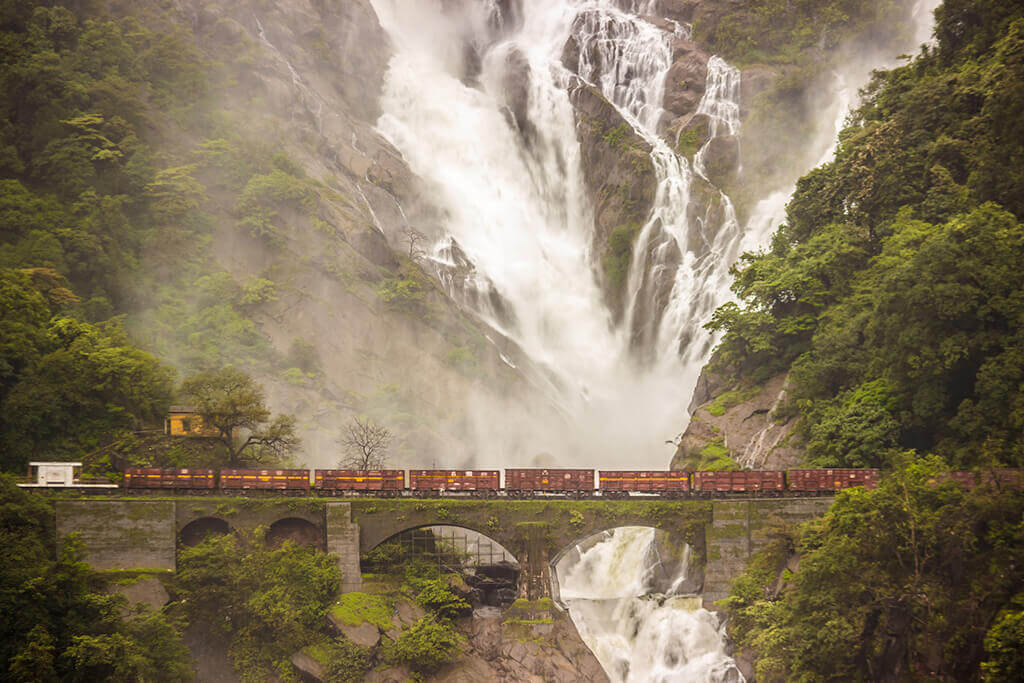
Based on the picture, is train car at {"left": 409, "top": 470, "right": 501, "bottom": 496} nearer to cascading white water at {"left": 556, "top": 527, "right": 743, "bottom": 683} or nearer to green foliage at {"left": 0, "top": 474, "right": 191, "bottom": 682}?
cascading white water at {"left": 556, "top": 527, "right": 743, "bottom": 683}

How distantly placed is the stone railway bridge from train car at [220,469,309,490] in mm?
2105

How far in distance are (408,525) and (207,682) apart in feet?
46.8

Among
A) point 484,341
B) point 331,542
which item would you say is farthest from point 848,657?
point 484,341

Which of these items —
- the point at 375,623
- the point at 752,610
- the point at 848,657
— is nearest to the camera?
the point at 848,657

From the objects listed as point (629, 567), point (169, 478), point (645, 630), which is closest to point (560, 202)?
point (629, 567)

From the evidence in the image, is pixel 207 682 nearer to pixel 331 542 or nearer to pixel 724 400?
pixel 331 542

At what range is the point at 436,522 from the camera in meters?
58.1

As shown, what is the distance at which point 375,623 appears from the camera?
5397 cm

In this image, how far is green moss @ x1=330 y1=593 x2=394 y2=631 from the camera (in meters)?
53.7

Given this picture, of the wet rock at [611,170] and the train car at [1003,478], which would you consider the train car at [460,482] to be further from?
the wet rock at [611,170]

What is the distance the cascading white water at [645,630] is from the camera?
53.8 metres

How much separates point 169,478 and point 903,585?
43728 mm

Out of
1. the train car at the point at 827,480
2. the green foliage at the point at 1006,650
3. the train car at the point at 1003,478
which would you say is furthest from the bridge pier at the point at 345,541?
the train car at the point at 1003,478

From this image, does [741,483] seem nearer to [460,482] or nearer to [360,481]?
[460,482]
